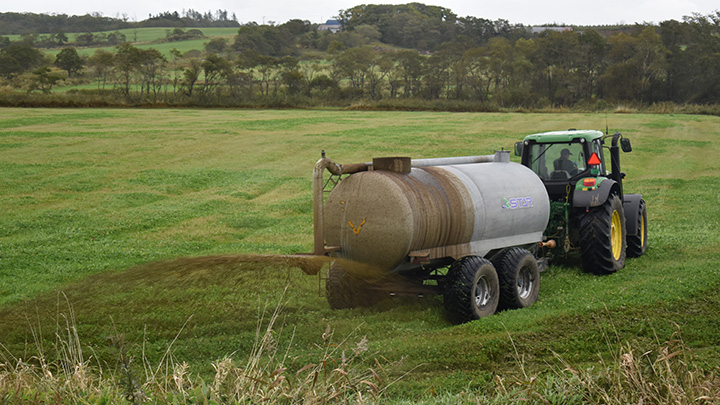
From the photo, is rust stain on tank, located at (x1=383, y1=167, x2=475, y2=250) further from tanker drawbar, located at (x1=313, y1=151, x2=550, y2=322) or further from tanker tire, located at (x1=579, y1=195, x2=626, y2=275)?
tanker tire, located at (x1=579, y1=195, x2=626, y2=275)

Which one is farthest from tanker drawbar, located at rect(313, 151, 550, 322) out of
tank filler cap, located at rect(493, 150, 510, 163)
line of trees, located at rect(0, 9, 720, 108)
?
line of trees, located at rect(0, 9, 720, 108)

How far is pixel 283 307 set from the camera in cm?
934

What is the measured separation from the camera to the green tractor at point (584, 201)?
11.8 m

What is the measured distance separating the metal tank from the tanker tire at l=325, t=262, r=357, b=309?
293 mm

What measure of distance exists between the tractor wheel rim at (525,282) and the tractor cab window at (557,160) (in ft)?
9.92

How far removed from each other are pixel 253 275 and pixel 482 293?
320cm

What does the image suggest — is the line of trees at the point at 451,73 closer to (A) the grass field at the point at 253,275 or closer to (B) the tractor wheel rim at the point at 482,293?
(A) the grass field at the point at 253,275

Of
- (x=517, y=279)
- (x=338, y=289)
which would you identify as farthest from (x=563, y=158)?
(x=338, y=289)

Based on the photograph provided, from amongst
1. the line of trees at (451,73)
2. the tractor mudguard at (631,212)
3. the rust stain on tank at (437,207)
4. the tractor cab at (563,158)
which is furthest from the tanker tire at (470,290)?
the line of trees at (451,73)

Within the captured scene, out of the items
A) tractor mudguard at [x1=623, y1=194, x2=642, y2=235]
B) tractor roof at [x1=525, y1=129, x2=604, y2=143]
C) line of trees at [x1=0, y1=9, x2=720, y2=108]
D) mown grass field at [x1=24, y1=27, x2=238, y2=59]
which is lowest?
tractor mudguard at [x1=623, y1=194, x2=642, y2=235]

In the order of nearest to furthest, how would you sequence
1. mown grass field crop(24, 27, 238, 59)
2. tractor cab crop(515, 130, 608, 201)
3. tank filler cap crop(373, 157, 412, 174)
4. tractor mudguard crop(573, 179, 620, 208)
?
tank filler cap crop(373, 157, 412, 174), tractor mudguard crop(573, 179, 620, 208), tractor cab crop(515, 130, 608, 201), mown grass field crop(24, 27, 238, 59)

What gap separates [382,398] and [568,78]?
206 feet

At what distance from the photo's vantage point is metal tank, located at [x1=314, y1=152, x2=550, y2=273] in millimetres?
8867

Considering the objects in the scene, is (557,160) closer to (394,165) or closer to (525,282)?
(525,282)
